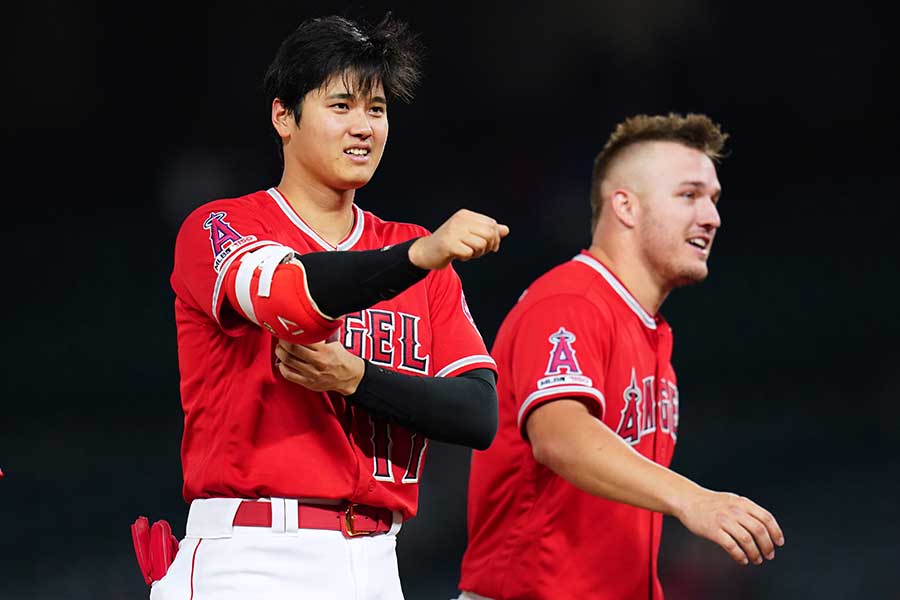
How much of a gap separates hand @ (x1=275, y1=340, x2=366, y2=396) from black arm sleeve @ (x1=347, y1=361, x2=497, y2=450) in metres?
0.04

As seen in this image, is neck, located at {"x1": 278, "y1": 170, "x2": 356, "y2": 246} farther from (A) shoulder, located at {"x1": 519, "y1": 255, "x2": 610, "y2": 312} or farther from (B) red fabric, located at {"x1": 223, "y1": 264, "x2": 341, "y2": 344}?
(A) shoulder, located at {"x1": 519, "y1": 255, "x2": 610, "y2": 312}

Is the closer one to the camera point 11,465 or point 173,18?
point 11,465

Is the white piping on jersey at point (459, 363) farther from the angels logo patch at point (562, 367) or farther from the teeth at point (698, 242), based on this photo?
the teeth at point (698, 242)

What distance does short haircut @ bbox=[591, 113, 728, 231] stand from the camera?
3.69 metres

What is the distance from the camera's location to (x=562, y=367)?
301cm

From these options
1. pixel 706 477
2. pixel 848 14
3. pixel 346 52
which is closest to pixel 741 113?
pixel 848 14

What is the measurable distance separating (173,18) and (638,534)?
365cm

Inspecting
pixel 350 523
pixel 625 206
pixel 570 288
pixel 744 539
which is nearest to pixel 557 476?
pixel 570 288

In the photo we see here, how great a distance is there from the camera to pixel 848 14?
21.2 feet

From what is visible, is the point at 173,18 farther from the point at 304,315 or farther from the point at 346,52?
the point at 304,315

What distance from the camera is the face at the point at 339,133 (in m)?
2.33

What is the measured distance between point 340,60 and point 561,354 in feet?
3.53

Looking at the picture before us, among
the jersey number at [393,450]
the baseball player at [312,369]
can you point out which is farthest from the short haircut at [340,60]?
the jersey number at [393,450]

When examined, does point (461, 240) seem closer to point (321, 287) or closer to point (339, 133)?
point (321, 287)
